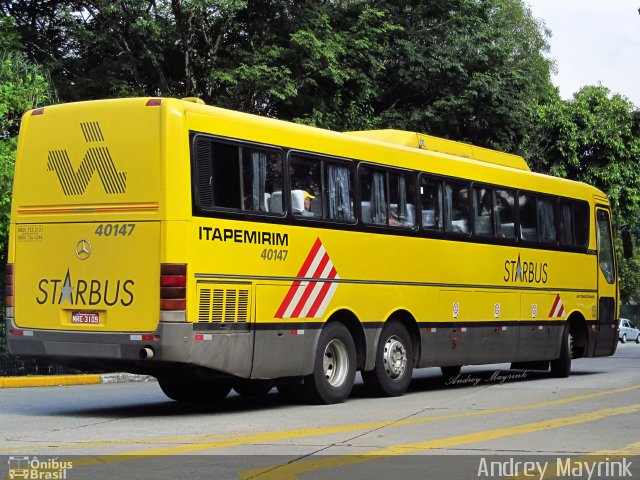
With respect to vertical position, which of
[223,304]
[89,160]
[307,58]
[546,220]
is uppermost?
[307,58]

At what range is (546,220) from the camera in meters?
20.0

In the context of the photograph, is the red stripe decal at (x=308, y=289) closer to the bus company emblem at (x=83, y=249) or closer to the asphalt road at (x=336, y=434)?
the asphalt road at (x=336, y=434)

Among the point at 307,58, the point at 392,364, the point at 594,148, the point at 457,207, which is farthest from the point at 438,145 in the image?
the point at 594,148

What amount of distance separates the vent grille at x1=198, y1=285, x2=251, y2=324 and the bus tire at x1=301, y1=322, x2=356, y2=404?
148 centimetres

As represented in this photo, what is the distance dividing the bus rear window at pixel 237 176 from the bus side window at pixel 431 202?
340 centimetres

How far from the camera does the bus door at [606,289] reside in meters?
21.5

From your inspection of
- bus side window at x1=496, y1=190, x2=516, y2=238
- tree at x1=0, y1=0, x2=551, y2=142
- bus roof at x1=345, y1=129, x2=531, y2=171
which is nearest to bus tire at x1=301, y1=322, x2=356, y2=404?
bus roof at x1=345, y1=129, x2=531, y2=171

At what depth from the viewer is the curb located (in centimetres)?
1870

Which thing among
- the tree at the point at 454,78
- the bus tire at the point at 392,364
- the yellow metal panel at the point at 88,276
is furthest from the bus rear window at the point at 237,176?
the tree at the point at 454,78

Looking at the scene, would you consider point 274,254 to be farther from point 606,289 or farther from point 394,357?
point 606,289

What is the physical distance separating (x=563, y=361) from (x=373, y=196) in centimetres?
666
